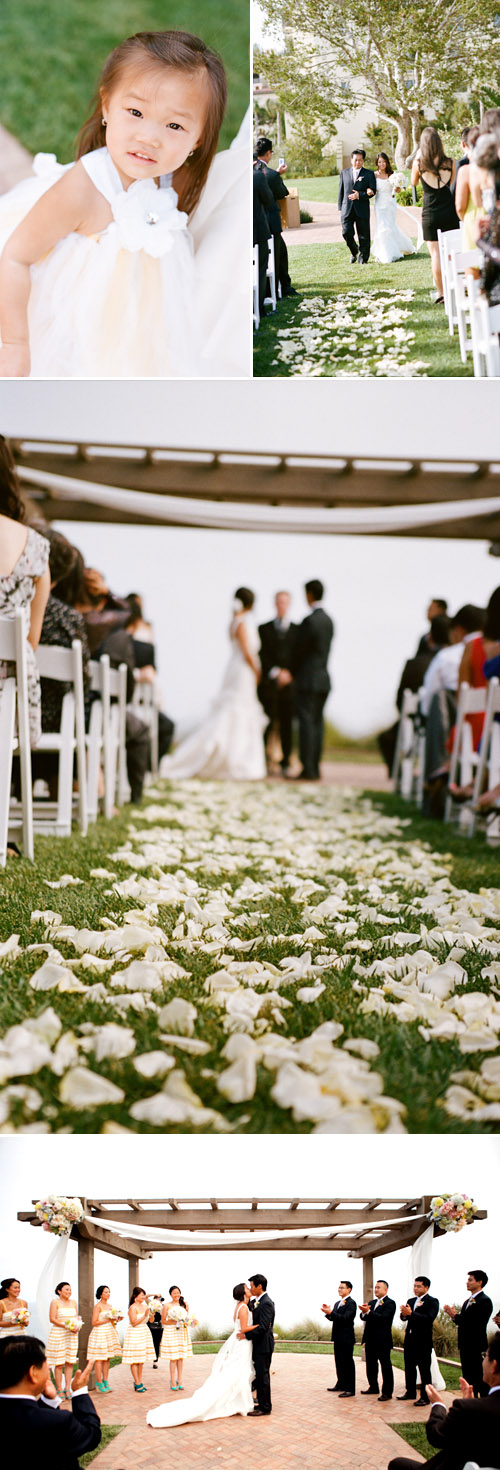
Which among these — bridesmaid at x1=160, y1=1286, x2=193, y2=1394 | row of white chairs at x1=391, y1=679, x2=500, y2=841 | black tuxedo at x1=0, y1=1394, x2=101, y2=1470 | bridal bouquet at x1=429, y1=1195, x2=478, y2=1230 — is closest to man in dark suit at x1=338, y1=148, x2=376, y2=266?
row of white chairs at x1=391, y1=679, x2=500, y2=841

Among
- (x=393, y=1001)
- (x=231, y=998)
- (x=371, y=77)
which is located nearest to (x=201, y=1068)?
(x=231, y=998)

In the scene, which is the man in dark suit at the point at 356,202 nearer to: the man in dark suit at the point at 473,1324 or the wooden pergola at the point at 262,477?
the wooden pergola at the point at 262,477

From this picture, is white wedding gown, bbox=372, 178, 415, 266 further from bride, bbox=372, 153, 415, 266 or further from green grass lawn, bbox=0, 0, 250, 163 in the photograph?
green grass lawn, bbox=0, 0, 250, 163

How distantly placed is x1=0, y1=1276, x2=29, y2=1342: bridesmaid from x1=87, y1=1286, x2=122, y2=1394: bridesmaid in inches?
6.5

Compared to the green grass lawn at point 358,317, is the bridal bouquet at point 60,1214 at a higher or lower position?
lower

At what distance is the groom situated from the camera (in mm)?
2576

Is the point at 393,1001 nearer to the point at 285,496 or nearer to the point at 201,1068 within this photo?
the point at 201,1068

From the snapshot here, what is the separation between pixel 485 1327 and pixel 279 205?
3.43m

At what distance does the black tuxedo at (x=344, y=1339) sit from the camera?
2.60 meters

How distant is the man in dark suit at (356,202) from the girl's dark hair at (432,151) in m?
0.19

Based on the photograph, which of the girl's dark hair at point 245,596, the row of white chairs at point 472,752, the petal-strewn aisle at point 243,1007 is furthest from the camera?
the girl's dark hair at point 245,596

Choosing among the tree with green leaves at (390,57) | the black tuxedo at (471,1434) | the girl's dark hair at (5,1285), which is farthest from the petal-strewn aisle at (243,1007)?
the tree with green leaves at (390,57)

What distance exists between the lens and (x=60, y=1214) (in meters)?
2.62

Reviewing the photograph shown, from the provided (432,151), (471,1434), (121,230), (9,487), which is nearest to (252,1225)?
(471,1434)
